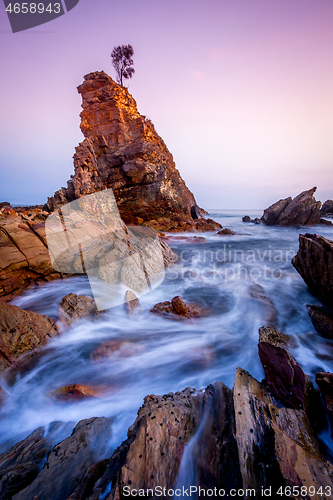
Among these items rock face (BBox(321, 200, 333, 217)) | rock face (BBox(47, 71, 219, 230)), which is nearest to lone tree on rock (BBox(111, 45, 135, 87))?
rock face (BBox(47, 71, 219, 230))

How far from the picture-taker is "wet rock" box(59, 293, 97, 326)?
16.8 ft

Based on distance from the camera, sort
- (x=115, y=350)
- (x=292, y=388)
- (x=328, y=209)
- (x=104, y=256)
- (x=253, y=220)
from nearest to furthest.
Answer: (x=292, y=388)
(x=115, y=350)
(x=104, y=256)
(x=253, y=220)
(x=328, y=209)

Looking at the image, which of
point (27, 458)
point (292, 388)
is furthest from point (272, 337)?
point (27, 458)

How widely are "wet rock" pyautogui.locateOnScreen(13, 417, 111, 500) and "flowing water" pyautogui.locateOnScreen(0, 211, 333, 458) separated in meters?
0.24

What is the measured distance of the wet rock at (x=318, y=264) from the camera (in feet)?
17.7

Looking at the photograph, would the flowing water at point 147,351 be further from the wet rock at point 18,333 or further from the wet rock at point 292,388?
the wet rock at point 292,388

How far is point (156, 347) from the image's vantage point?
489cm

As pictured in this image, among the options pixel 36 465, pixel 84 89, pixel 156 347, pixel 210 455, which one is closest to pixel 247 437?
pixel 210 455

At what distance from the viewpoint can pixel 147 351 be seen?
15.6 feet

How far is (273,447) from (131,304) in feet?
15.7

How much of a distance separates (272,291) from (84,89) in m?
28.0

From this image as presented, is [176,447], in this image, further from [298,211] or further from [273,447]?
[298,211]

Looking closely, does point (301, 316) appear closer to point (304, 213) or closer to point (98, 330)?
point (98, 330)

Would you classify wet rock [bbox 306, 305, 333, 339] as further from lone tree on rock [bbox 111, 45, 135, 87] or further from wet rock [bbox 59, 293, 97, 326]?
Result: lone tree on rock [bbox 111, 45, 135, 87]
